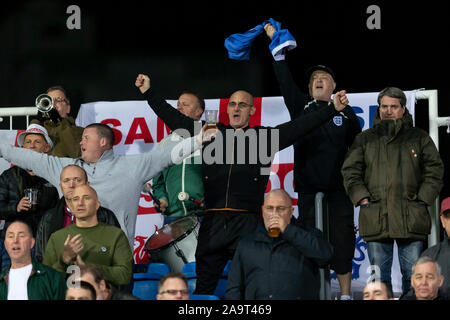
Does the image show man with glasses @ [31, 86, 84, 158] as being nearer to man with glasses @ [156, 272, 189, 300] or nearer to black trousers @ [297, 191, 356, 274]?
black trousers @ [297, 191, 356, 274]

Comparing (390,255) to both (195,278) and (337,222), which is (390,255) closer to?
(337,222)

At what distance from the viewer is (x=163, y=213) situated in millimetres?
8211

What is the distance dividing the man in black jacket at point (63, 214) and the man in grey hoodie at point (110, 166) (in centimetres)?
33

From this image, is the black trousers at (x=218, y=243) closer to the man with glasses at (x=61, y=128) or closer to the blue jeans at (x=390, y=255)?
the blue jeans at (x=390, y=255)

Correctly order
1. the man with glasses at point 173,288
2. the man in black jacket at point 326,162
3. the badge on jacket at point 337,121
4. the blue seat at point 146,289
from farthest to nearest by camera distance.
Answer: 1. the badge on jacket at point 337,121
2. the man in black jacket at point 326,162
3. the blue seat at point 146,289
4. the man with glasses at point 173,288

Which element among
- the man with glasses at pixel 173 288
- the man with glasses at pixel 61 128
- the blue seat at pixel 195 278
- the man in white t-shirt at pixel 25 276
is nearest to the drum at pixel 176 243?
the blue seat at pixel 195 278

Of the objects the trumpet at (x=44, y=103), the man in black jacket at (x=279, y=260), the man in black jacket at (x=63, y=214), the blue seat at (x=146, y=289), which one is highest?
the trumpet at (x=44, y=103)

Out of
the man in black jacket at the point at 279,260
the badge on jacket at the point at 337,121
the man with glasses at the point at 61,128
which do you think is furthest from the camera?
the man with glasses at the point at 61,128

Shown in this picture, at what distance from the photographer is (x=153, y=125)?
916 centimetres

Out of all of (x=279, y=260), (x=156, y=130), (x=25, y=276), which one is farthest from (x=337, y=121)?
(x=25, y=276)

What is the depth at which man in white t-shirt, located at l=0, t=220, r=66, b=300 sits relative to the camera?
6.30 m

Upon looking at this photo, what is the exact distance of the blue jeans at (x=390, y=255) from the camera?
706 cm

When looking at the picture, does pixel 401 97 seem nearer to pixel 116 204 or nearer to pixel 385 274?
pixel 385 274

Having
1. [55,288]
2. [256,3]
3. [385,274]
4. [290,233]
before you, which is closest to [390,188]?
[385,274]
